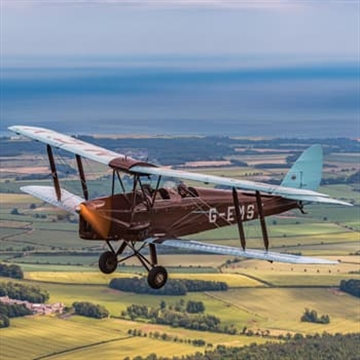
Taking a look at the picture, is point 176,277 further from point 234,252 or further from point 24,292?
point 234,252

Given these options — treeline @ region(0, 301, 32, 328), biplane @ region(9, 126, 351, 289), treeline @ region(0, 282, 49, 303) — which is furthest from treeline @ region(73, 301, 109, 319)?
biplane @ region(9, 126, 351, 289)

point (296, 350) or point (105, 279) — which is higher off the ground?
point (105, 279)

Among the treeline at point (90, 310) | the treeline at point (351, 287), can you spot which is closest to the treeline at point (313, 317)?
the treeline at point (351, 287)

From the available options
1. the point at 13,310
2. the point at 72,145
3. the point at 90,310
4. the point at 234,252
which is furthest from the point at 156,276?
the point at 13,310

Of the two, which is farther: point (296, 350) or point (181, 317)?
point (181, 317)

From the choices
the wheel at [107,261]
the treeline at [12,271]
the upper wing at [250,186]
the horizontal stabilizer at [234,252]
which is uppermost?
the upper wing at [250,186]

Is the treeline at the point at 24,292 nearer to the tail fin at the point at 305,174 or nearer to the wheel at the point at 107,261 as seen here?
the tail fin at the point at 305,174

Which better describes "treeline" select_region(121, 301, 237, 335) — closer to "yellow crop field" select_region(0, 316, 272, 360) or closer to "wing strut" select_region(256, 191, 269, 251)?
"yellow crop field" select_region(0, 316, 272, 360)
